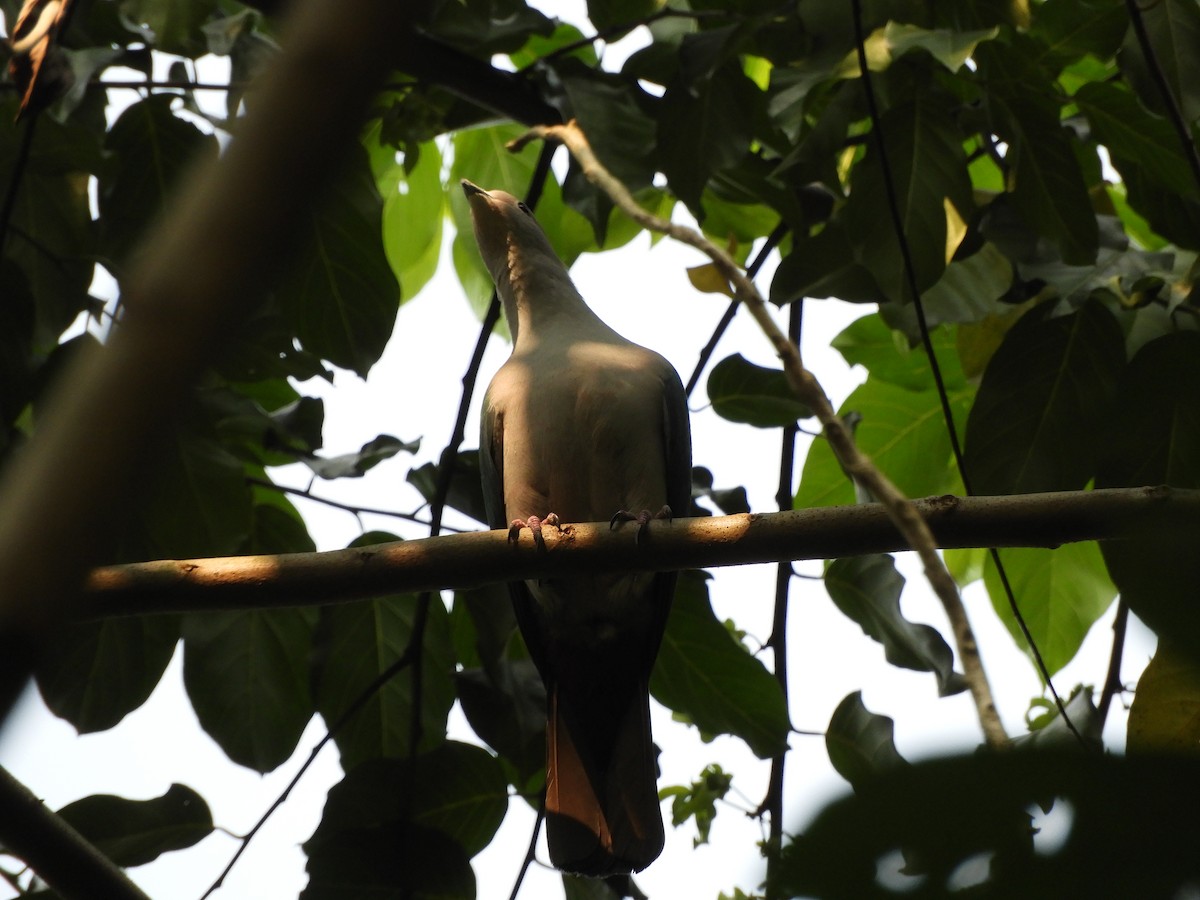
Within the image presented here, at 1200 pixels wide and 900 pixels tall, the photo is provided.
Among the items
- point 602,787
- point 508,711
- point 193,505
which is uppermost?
point 193,505

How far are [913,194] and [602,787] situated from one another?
5.70 feet

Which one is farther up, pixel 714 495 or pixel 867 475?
pixel 714 495

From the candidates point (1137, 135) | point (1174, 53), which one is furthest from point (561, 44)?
point (1174, 53)

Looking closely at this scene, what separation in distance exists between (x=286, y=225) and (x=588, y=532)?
1.87m

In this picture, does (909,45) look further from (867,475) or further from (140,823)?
(140,823)

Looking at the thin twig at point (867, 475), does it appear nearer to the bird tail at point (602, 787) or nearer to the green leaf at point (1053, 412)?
the green leaf at point (1053, 412)

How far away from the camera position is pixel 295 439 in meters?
3.27

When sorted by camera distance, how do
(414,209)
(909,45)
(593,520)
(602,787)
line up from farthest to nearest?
(414,209) < (593,520) < (602,787) < (909,45)

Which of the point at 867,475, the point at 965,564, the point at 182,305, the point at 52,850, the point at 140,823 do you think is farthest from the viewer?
the point at 965,564

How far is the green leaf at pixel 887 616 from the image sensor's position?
3.10 metres

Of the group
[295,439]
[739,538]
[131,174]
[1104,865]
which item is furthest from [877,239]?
[1104,865]

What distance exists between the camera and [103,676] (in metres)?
3.02

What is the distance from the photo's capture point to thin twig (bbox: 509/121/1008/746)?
92cm

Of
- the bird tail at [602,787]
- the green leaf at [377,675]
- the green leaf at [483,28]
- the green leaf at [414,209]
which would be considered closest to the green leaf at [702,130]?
the green leaf at [483,28]
